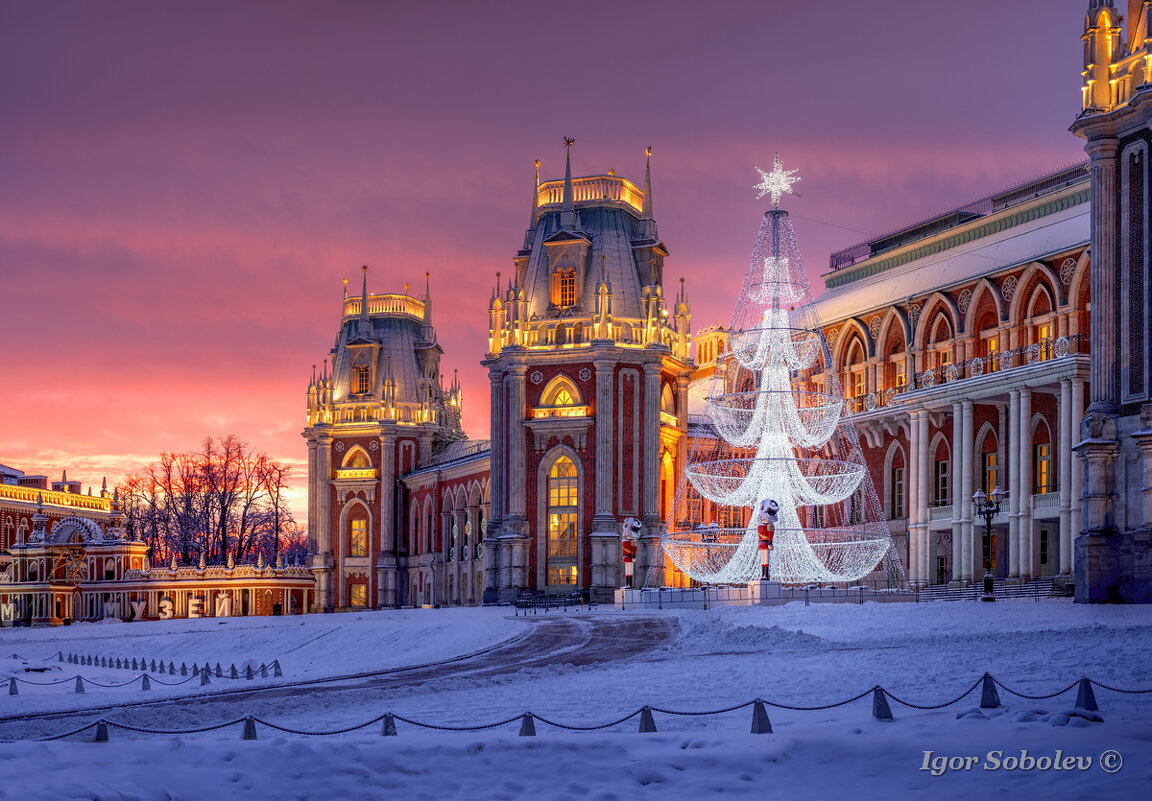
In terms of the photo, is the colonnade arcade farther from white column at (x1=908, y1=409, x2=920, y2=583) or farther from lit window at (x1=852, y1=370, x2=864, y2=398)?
lit window at (x1=852, y1=370, x2=864, y2=398)

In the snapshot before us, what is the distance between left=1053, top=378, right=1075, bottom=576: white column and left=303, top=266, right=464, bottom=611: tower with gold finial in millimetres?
49174

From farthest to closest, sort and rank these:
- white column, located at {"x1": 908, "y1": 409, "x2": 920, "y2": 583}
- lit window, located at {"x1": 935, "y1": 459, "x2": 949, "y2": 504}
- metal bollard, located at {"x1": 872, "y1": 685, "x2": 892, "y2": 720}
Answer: lit window, located at {"x1": 935, "y1": 459, "x2": 949, "y2": 504}, white column, located at {"x1": 908, "y1": 409, "x2": 920, "y2": 583}, metal bollard, located at {"x1": 872, "y1": 685, "x2": 892, "y2": 720}

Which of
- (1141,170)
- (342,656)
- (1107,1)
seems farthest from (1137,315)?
(342,656)

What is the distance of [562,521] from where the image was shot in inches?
2667

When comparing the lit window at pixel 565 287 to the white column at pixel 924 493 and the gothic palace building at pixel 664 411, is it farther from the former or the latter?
the white column at pixel 924 493

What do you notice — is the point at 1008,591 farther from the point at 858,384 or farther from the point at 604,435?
the point at 604,435

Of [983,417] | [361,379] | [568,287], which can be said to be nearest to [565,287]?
[568,287]

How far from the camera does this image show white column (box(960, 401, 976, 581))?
52.6m

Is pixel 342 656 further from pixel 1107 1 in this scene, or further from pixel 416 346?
pixel 416 346

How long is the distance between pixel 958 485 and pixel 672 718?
34.4 m

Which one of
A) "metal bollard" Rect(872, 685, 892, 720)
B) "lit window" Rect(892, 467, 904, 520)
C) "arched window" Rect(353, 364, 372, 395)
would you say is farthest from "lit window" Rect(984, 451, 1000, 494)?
"arched window" Rect(353, 364, 372, 395)

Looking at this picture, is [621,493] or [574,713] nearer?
[574,713]

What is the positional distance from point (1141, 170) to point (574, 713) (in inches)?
969

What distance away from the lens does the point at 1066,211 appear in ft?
176
